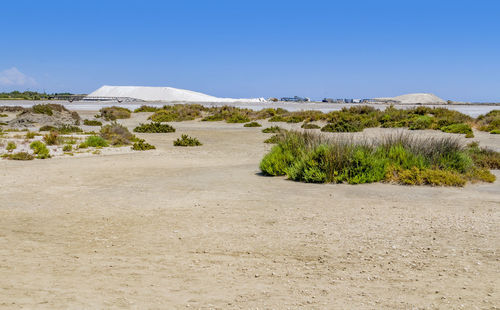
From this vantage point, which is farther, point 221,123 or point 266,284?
point 221,123

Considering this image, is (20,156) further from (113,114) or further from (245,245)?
(113,114)

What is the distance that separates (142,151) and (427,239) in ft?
49.8

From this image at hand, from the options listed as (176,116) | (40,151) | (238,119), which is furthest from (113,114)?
(40,151)

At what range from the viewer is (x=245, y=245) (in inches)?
270

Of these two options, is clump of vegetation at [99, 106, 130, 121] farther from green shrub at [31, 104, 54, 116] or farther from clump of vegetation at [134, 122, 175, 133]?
clump of vegetation at [134, 122, 175, 133]

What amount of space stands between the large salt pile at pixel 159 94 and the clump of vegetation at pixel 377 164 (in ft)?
335

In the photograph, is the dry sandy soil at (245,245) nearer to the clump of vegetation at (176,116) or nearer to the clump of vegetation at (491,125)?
the clump of vegetation at (491,125)

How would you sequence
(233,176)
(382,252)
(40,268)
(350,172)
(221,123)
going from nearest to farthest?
(40,268), (382,252), (350,172), (233,176), (221,123)

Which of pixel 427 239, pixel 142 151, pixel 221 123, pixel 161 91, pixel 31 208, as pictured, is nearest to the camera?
pixel 427 239

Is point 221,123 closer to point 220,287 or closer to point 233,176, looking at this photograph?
point 233,176

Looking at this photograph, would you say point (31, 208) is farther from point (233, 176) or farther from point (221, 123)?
point (221, 123)

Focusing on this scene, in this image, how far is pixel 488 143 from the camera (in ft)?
75.7

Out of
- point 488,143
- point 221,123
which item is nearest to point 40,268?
point 488,143

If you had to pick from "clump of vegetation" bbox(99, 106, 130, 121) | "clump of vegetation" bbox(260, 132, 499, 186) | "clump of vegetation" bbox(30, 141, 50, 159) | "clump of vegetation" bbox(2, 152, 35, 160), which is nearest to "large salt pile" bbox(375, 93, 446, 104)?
"clump of vegetation" bbox(99, 106, 130, 121)
